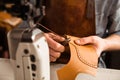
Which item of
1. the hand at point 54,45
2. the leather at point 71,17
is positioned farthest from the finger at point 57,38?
the leather at point 71,17

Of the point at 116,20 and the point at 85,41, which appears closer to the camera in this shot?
the point at 85,41

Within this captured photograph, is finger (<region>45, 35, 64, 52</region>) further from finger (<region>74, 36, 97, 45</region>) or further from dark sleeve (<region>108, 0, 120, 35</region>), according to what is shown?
dark sleeve (<region>108, 0, 120, 35</region>)

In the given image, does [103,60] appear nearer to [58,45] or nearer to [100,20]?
[100,20]

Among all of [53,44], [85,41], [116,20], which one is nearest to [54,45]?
[53,44]

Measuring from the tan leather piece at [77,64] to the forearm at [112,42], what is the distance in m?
0.20

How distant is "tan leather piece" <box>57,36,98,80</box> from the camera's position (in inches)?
32.9

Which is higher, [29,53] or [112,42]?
[29,53]

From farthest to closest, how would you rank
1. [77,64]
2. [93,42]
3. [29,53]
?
[93,42] < [77,64] < [29,53]

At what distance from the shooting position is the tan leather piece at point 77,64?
0.84 metres

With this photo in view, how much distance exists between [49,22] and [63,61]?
0.55ft

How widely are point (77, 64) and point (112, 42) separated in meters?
0.31

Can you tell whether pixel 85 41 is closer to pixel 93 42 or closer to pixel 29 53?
pixel 93 42

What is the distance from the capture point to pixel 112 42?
1.10 meters

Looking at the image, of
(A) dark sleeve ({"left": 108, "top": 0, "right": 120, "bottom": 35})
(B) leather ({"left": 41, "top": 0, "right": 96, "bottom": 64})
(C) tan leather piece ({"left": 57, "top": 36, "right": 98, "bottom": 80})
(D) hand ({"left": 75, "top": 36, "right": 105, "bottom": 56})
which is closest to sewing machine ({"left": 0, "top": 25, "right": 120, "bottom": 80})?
(C) tan leather piece ({"left": 57, "top": 36, "right": 98, "bottom": 80})
